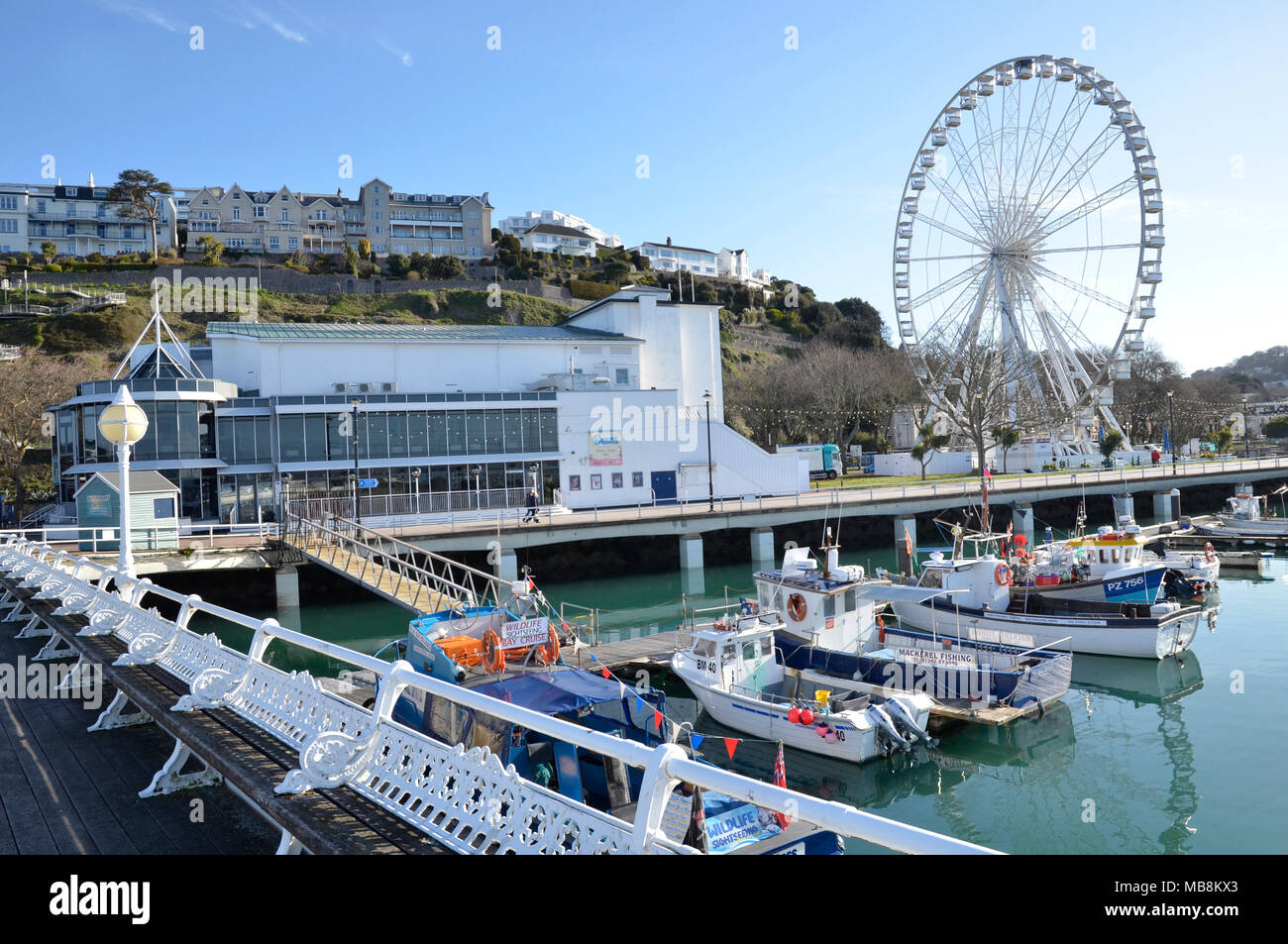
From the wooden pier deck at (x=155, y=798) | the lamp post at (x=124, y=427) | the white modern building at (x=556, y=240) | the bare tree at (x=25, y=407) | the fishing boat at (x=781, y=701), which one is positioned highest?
the white modern building at (x=556, y=240)

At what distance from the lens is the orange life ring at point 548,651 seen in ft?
53.6

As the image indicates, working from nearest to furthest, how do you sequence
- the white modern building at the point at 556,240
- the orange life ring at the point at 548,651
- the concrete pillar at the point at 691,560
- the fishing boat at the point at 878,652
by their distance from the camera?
the orange life ring at the point at 548,651 → the fishing boat at the point at 878,652 → the concrete pillar at the point at 691,560 → the white modern building at the point at 556,240

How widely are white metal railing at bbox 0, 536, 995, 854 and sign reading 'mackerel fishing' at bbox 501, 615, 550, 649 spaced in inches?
239

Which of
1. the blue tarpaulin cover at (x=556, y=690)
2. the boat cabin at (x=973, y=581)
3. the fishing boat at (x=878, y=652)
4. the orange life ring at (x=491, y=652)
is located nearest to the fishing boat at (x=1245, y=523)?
the boat cabin at (x=973, y=581)

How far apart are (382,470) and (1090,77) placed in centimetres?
4944

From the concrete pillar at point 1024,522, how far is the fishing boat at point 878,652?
26.6 metres

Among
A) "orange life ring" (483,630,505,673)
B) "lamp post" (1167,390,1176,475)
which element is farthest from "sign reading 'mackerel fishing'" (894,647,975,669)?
"lamp post" (1167,390,1176,475)

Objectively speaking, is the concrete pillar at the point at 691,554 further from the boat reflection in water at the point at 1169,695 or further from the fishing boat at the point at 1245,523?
the fishing boat at the point at 1245,523

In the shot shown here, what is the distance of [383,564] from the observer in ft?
109

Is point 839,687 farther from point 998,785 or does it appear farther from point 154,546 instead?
point 154,546

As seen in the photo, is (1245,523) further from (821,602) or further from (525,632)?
(525,632)

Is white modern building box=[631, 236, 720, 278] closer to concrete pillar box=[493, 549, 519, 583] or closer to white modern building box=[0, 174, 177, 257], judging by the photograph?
white modern building box=[0, 174, 177, 257]

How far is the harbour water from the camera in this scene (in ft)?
48.6

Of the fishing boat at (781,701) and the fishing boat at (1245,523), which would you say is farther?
the fishing boat at (1245,523)
